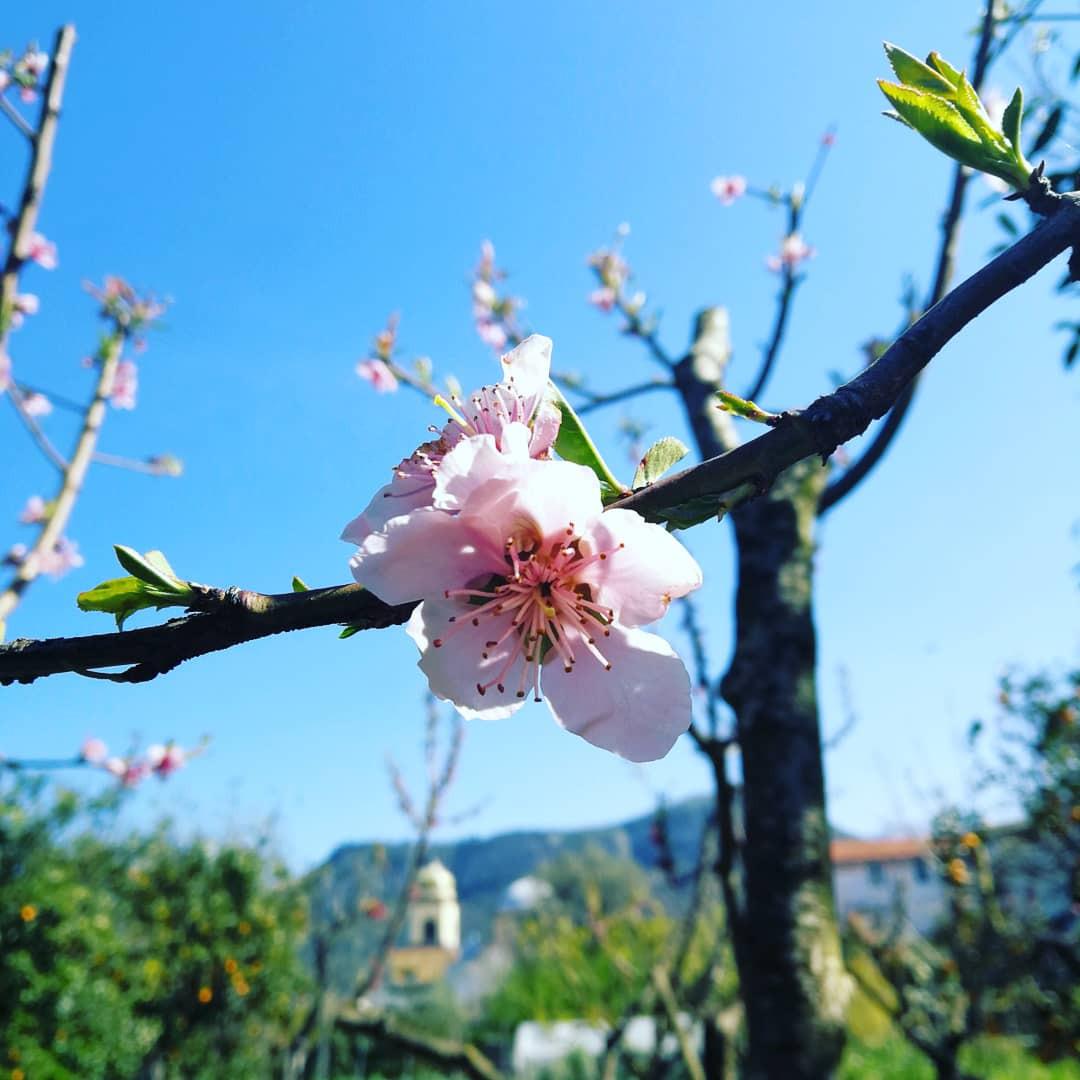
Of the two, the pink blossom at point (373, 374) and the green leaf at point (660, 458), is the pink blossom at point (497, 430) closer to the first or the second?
the green leaf at point (660, 458)

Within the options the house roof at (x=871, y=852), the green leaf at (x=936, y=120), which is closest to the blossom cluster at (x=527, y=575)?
the green leaf at (x=936, y=120)

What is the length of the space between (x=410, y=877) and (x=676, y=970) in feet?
5.09

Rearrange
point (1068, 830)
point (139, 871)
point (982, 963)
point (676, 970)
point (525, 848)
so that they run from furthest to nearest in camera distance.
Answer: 1. point (525, 848)
2. point (139, 871)
3. point (1068, 830)
4. point (982, 963)
5. point (676, 970)

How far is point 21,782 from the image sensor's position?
8.46 metres

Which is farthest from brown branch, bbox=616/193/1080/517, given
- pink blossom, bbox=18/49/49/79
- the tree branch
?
pink blossom, bbox=18/49/49/79

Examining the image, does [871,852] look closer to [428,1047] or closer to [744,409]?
[428,1047]

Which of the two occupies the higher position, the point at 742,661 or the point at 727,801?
the point at 742,661

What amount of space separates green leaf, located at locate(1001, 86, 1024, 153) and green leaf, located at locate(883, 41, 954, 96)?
0.19ft

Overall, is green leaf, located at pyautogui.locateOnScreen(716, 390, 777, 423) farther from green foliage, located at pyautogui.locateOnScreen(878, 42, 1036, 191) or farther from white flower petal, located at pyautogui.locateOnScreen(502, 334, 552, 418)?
green foliage, located at pyautogui.locateOnScreen(878, 42, 1036, 191)

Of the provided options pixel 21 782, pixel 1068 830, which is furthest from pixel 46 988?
pixel 1068 830

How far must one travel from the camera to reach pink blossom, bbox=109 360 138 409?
526 centimetres

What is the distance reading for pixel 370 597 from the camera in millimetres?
528

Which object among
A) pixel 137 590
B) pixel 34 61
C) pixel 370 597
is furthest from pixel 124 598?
pixel 34 61

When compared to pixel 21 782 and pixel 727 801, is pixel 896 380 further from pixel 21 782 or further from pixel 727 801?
pixel 21 782
